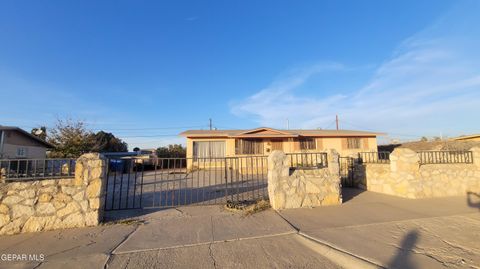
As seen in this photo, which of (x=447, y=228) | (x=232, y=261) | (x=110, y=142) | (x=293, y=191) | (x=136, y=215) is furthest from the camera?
(x=110, y=142)

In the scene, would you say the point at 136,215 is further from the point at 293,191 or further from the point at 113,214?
the point at 293,191

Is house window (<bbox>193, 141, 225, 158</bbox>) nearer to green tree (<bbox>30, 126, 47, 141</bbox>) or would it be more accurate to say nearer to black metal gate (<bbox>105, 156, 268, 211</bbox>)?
black metal gate (<bbox>105, 156, 268, 211</bbox>)

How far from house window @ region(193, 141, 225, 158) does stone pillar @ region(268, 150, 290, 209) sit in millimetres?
13494

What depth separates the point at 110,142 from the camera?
33438mm

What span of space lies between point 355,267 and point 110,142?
1452 inches

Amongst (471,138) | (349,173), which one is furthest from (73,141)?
(471,138)

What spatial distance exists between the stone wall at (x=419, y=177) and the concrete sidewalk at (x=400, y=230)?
0.70m

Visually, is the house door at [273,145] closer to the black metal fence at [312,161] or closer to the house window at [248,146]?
the house window at [248,146]

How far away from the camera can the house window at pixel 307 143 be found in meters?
20.8

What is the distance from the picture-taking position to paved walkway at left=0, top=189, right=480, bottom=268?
3293 millimetres

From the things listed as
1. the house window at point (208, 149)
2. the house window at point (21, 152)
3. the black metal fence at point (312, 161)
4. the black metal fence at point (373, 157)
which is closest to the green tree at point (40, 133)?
the house window at point (21, 152)

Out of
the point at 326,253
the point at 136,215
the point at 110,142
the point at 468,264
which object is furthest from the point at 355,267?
the point at 110,142

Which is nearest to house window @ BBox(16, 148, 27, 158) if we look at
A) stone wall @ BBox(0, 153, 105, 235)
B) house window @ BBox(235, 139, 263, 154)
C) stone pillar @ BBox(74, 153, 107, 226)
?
house window @ BBox(235, 139, 263, 154)

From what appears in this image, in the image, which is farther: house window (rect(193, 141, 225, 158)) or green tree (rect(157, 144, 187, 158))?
green tree (rect(157, 144, 187, 158))
